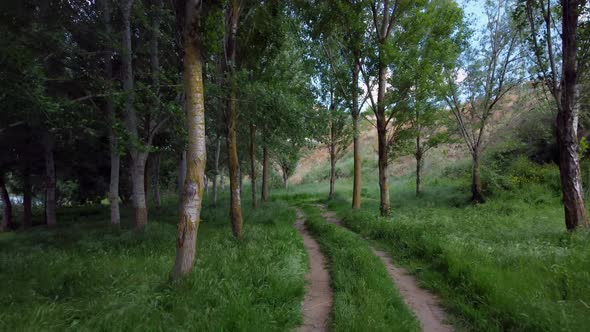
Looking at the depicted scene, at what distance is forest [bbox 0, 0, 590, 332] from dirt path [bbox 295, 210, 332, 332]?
5cm

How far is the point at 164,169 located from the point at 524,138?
106 feet

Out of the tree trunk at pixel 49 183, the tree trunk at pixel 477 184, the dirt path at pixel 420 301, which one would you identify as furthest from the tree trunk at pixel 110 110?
the tree trunk at pixel 477 184

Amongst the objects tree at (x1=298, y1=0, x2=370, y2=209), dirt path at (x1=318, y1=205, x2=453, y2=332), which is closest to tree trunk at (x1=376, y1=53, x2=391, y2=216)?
tree at (x1=298, y1=0, x2=370, y2=209)

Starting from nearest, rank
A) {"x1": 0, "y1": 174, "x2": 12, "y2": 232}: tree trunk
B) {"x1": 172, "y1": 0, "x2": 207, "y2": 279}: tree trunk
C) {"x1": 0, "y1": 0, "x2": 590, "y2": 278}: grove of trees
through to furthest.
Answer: {"x1": 172, "y1": 0, "x2": 207, "y2": 279}: tree trunk → {"x1": 0, "y1": 0, "x2": 590, "y2": 278}: grove of trees → {"x1": 0, "y1": 174, "x2": 12, "y2": 232}: tree trunk

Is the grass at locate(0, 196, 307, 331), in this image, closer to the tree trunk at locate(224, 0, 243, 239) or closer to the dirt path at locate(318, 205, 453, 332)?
the tree trunk at locate(224, 0, 243, 239)

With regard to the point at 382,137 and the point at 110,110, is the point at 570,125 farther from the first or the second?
the point at 110,110

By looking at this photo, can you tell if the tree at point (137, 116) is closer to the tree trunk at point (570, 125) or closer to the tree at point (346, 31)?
the tree at point (346, 31)

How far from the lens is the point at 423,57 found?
1355 cm

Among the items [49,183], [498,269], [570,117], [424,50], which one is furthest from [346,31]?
[49,183]

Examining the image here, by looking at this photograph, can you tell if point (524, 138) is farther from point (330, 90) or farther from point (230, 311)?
point (230, 311)

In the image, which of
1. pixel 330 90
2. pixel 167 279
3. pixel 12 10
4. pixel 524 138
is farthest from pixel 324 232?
→ pixel 524 138

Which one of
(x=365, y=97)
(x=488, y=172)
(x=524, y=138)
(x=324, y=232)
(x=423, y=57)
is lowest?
(x=324, y=232)

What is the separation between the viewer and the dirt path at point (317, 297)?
183 inches

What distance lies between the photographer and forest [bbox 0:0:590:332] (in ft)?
15.6
